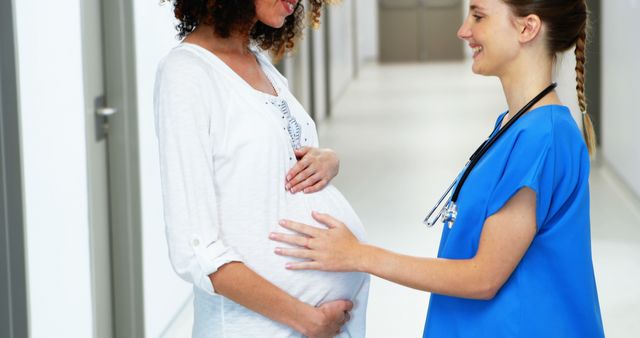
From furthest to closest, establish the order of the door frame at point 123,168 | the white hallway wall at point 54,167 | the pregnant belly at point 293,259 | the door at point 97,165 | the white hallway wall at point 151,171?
the white hallway wall at point 151,171, the door frame at point 123,168, the door at point 97,165, the white hallway wall at point 54,167, the pregnant belly at point 293,259

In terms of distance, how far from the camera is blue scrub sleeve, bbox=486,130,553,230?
1535mm

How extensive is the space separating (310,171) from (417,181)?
548cm

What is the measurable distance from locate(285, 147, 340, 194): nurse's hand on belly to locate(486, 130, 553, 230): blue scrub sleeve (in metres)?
0.31

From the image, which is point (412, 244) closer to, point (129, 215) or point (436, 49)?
point (129, 215)

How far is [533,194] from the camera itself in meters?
1.55

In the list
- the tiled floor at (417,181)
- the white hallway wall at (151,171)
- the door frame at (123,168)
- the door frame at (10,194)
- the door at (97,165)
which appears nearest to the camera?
the door frame at (10,194)

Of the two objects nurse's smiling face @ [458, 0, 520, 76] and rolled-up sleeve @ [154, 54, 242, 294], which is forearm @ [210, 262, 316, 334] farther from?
nurse's smiling face @ [458, 0, 520, 76]

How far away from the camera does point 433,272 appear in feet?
5.32

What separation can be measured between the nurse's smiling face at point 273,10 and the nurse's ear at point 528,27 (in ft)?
1.27

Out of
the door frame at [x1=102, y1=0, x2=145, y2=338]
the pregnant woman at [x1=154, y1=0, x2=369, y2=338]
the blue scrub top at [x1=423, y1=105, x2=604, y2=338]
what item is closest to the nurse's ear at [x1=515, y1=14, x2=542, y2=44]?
the blue scrub top at [x1=423, y1=105, x2=604, y2=338]

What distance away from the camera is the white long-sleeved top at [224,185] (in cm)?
151

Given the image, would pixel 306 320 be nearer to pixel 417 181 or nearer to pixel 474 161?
pixel 474 161

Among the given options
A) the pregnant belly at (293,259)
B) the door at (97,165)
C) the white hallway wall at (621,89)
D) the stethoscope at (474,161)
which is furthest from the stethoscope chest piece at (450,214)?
the white hallway wall at (621,89)

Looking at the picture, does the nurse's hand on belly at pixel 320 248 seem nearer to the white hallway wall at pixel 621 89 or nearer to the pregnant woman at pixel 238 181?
the pregnant woman at pixel 238 181
